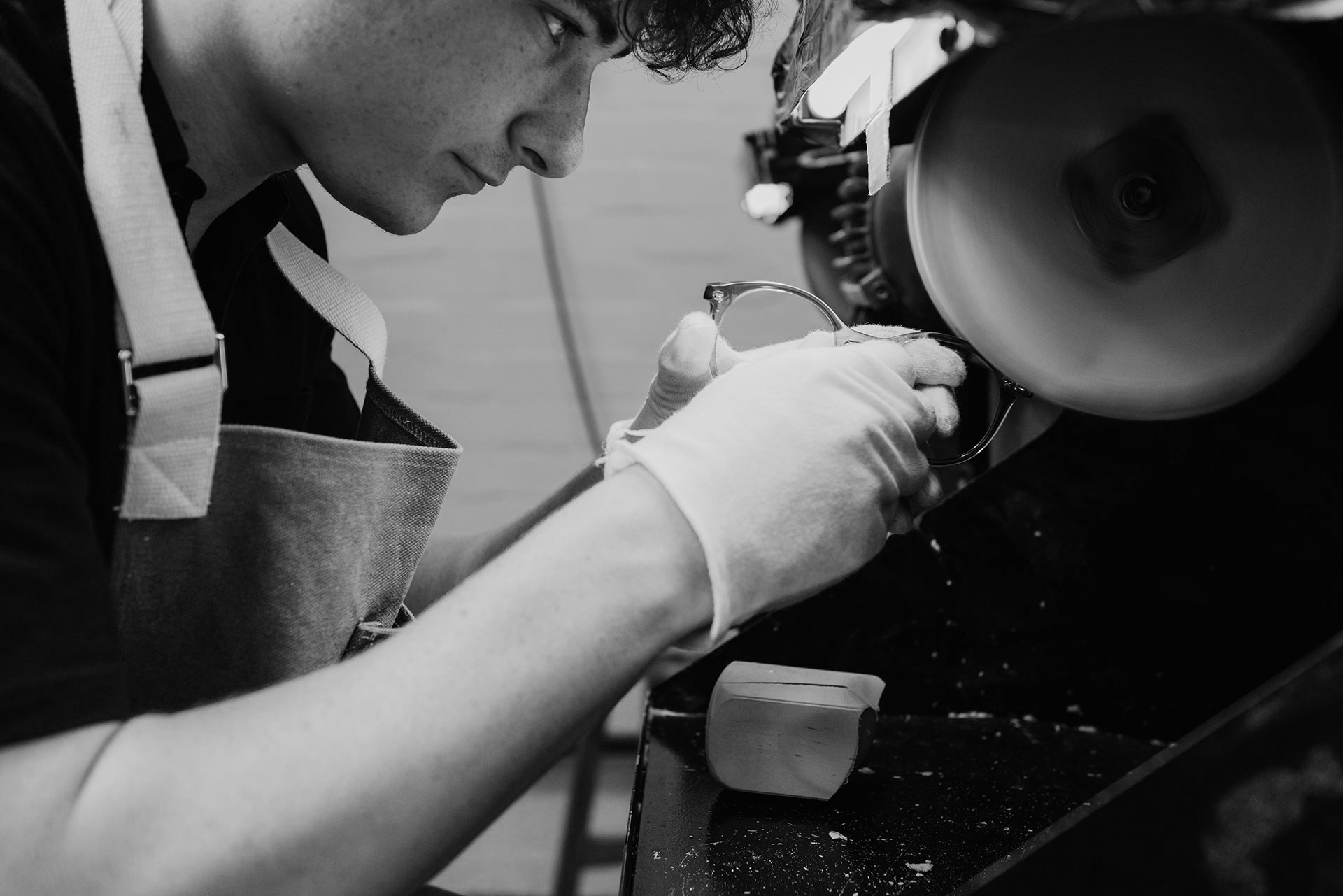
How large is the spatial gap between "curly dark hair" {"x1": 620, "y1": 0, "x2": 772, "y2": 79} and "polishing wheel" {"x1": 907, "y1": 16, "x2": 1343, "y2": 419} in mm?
261

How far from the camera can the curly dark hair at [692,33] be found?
33.7 inches

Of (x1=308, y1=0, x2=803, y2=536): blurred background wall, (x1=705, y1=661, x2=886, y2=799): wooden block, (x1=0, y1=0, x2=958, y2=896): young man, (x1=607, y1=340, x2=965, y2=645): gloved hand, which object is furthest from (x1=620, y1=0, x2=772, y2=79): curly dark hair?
(x1=308, y1=0, x2=803, y2=536): blurred background wall

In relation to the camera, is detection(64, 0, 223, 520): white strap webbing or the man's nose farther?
the man's nose

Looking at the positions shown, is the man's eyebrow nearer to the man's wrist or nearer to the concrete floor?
the man's wrist

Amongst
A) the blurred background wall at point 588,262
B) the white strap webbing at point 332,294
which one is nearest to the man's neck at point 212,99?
the white strap webbing at point 332,294

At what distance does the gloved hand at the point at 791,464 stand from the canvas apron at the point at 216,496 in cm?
33

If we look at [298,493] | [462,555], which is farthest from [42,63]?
[462,555]

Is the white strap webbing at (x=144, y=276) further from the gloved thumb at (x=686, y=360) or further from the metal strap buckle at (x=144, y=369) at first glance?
the gloved thumb at (x=686, y=360)

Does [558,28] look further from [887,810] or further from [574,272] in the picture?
[574,272]

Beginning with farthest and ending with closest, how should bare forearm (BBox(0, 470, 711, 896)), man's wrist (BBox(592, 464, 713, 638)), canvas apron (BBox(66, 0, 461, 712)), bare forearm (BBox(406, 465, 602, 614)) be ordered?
bare forearm (BBox(406, 465, 602, 614)) < canvas apron (BBox(66, 0, 461, 712)) < man's wrist (BBox(592, 464, 713, 638)) < bare forearm (BBox(0, 470, 711, 896))

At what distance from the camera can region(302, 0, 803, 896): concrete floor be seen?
200 centimetres

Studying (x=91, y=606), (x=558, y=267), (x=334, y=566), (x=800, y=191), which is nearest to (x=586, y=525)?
(x=91, y=606)

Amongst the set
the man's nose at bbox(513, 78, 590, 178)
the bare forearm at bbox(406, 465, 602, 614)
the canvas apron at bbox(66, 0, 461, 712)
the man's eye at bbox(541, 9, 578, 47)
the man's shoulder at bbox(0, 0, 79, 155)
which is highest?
the man's shoulder at bbox(0, 0, 79, 155)

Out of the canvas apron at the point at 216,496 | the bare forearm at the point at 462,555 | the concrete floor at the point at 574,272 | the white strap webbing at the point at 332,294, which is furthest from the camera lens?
the concrete floor at the point at 574,272
